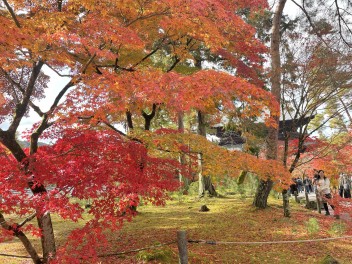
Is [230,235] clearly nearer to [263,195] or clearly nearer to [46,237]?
[263,195]

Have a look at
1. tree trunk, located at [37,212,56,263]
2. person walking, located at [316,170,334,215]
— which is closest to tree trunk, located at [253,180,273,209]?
person walking, located at [316,170,334,215]

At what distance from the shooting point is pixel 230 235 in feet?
25.6

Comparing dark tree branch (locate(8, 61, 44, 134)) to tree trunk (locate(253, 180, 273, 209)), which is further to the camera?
tree trunk (locate(253, 180, 273, 209))

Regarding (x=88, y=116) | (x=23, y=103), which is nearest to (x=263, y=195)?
(x=88, y=116)

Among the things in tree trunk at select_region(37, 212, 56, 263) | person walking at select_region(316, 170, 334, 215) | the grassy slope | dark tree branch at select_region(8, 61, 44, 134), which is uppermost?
dark tree branch at select_region(8, 61, 44, 134)

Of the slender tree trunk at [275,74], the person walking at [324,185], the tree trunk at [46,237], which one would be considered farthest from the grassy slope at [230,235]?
the slender tree trunk at [275,74]

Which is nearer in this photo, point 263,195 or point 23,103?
point 23,103

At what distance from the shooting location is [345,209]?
9.61 m

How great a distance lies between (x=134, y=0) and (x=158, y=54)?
8935mm

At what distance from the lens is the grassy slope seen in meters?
6.26

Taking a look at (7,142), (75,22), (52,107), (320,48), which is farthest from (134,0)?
(320,48)

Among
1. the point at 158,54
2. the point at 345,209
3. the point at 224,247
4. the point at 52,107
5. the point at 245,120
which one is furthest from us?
the point at 245,120

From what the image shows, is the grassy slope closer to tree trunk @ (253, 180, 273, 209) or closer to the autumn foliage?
tree trunk @ (253, 180, 273, 209)

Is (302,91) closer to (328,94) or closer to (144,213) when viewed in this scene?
(328,94)
